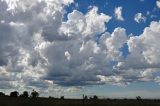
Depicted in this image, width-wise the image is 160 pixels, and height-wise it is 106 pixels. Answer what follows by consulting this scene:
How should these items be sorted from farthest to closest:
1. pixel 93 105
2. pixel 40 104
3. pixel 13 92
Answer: pixel 13 92 → pixel 40 104 → pixel 93 105

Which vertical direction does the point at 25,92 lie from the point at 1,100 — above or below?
above

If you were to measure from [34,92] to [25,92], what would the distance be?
268 inches

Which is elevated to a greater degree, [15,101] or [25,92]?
[25,92]

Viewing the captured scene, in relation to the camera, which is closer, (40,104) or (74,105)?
(74,105)

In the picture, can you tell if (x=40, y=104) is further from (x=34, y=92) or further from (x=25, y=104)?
(x=34, y=92)

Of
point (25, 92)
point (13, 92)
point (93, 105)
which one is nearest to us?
point (93, 105)

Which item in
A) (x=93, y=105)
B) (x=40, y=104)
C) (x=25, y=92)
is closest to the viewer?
(x=93, y=105)

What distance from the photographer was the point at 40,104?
93375 millimetres

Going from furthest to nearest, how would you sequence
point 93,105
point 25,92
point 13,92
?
point 25,92, point 13,92, point 93,105

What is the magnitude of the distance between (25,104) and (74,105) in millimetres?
13117

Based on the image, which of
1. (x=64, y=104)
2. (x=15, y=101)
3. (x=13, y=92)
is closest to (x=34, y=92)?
(x=13, y=92)

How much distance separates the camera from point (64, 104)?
89.5m

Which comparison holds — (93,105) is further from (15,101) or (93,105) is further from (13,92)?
(13,92)

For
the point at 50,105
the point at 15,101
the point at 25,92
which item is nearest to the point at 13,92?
the point at 25,92
